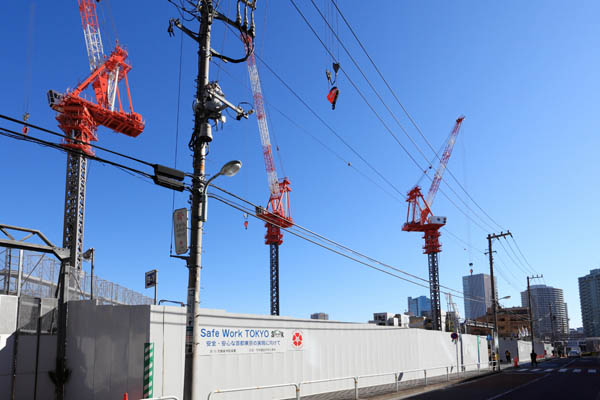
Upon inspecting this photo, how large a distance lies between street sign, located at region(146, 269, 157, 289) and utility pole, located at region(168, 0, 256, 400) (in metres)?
8.31

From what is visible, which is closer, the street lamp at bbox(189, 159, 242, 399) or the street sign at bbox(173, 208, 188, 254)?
the street lamp at bbox(189, 159, 242, 399)

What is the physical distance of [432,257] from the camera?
4156 inches

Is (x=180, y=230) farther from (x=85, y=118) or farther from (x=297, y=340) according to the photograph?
(x=85, y=118)

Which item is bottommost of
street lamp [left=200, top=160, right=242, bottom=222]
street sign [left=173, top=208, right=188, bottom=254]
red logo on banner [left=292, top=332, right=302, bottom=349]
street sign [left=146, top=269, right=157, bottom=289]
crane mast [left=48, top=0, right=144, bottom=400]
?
red logo on banner [left=292, top=332, right=302, bottom=349]

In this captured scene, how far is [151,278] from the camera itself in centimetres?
2041

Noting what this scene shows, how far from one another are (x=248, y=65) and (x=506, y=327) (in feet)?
377

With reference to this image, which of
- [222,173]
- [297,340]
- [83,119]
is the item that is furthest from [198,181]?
[83,119]

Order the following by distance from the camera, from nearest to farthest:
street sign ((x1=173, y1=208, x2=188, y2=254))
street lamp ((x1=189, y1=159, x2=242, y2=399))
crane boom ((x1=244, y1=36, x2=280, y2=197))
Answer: street lamp ((x1=189, y1=159, x2=242, y2=399))
street sign ((x1=173, y1=208, x2=188, y2=254))
crane boom ((x1=244, y1=36, x2=280, y2=197))

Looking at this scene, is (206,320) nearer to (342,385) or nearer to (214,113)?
(214,113)

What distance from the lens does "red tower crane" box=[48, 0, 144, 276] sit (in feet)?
162

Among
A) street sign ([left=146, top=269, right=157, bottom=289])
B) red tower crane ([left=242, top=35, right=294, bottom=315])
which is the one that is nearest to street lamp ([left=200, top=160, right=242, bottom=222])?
street sign ([left=146, top=269, right=157, bottom=289])

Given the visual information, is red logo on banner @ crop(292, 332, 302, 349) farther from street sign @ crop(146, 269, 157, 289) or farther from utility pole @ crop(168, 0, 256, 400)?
utility pole @ crop(168, 0, 256, 400)

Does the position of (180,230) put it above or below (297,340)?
above

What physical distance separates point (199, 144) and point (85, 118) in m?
43.5
